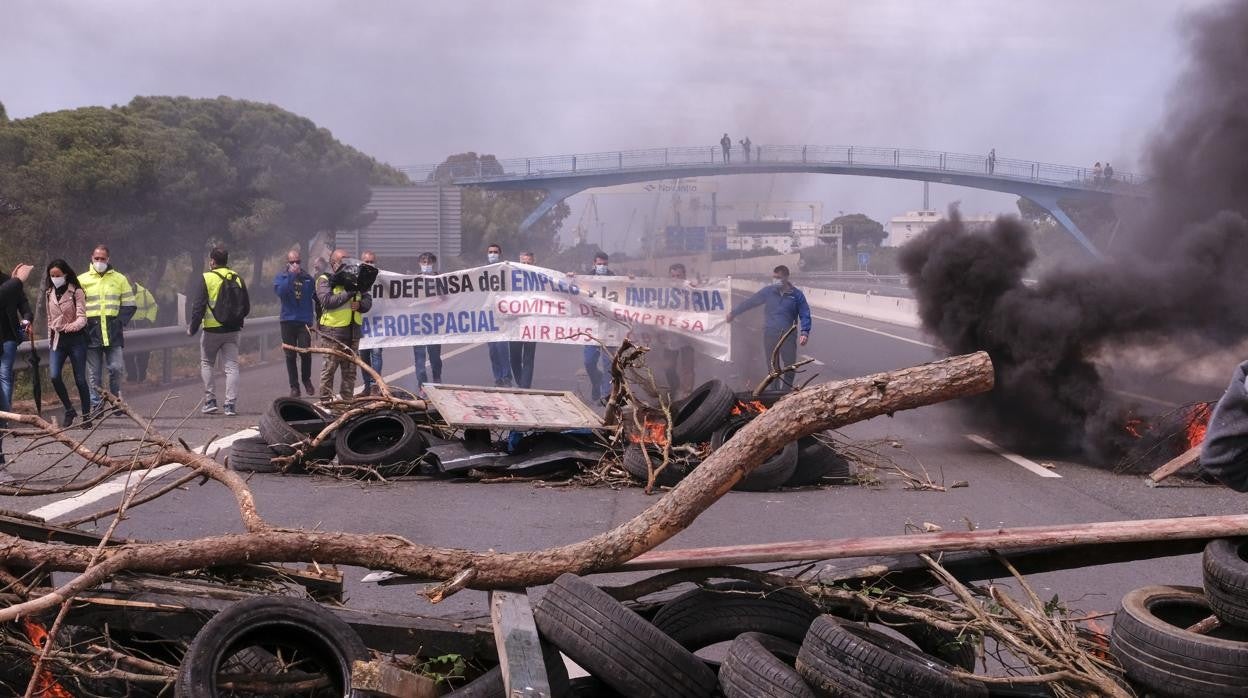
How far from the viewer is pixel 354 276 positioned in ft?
49.3

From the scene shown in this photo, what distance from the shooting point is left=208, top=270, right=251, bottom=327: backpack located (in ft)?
47.4

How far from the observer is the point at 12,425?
12094 mm

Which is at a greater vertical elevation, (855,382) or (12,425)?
(855,382)

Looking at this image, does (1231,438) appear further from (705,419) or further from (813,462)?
(813,462)

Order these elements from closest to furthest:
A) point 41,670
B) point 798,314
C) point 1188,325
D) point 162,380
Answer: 1. point 41,670
2. point 1188,325
3. point 798,314
4. point 162,380

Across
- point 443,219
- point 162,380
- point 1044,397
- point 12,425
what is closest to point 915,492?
point 1044,397

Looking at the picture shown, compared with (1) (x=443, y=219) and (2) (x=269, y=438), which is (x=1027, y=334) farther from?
(1) (x=443, y=219)

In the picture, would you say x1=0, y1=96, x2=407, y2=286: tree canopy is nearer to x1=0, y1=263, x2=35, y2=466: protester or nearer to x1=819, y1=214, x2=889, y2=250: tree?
x1=0, y1=263, x2=35, y2=466: protester

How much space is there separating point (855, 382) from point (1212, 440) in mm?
1215

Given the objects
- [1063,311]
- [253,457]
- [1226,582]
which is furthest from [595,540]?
[1063,311]

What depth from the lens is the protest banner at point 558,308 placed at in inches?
647

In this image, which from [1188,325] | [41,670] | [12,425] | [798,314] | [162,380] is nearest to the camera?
[41,670]

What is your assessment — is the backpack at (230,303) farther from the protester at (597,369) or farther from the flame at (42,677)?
the flame at (42,677)

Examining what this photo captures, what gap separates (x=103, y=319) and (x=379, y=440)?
4.96 meters
